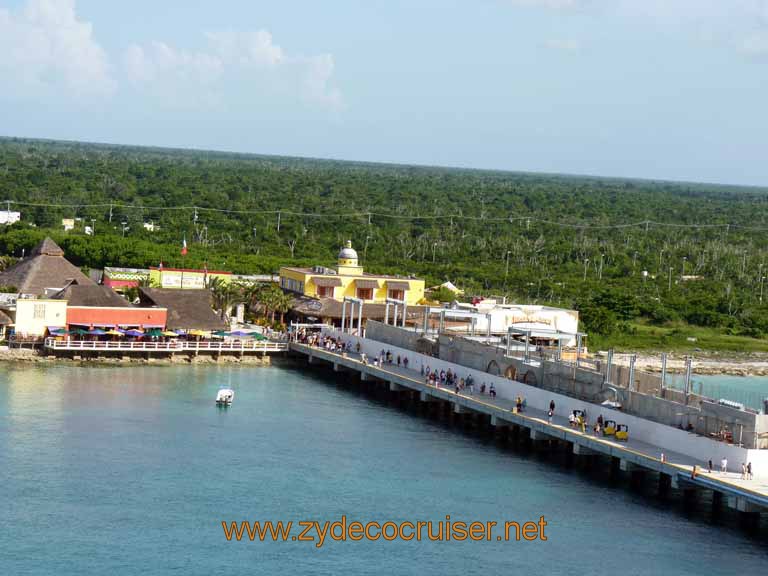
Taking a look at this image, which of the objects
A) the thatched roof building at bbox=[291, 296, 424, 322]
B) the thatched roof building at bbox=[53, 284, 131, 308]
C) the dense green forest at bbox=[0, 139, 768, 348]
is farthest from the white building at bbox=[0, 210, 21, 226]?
the thatched roof building at bbox=[53, 284, 131, 308]

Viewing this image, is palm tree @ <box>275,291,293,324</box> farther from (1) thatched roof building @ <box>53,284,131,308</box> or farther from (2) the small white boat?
(2) the small white boat

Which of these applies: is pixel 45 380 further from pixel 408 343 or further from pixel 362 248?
pixel 362 248

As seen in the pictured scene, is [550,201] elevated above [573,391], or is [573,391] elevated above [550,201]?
[550,201]

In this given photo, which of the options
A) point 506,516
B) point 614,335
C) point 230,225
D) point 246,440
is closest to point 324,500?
point 506,516

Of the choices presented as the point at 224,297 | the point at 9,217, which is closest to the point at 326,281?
the point at 224,297

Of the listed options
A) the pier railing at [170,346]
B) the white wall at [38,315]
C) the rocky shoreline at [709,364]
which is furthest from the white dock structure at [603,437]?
the rocky shoreline at [709,364]

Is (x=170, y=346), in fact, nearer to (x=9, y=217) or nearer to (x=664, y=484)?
(x=664, y=484)
